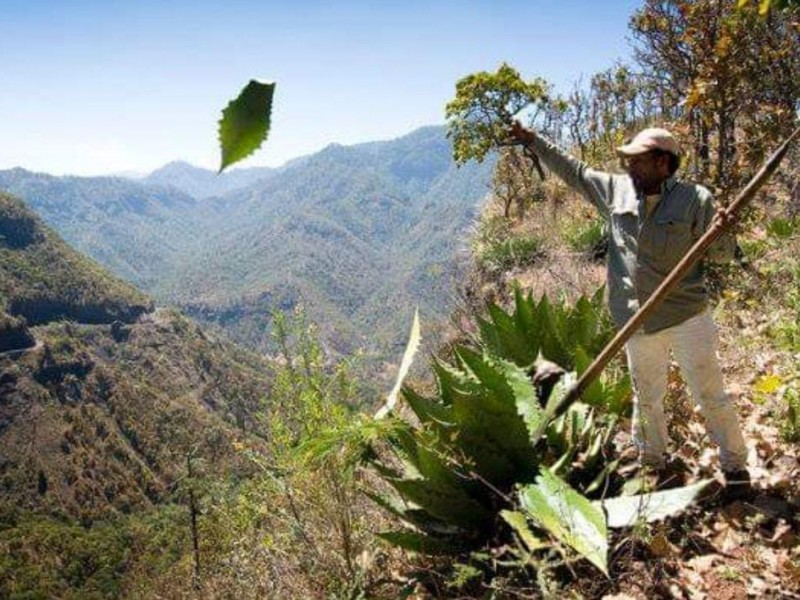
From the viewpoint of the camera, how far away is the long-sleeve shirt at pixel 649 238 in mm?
2543

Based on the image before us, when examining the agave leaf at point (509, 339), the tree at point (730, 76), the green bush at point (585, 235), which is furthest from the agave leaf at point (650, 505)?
the green bush at point (585, 235)

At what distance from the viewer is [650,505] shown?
2.20 meters

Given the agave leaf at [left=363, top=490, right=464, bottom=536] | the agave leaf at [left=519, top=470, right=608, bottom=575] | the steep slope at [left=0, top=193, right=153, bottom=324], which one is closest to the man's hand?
the agave leaf at [left=519, top=470, right=608, bottom=575]

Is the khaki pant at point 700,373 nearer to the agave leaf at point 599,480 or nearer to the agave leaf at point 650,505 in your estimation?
the agave leaf at point 599,480

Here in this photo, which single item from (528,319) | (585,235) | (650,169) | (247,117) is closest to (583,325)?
(528,319)

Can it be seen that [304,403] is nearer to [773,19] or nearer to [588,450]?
[588,450]

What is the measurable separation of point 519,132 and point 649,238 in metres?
0.63

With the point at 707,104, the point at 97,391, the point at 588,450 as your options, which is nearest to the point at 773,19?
the point at 707,104

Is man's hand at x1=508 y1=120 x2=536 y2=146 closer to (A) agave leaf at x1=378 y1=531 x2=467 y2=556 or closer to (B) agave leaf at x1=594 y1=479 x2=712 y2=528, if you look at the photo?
(B) agave leaf at x1=594 y1=479 x2=712 y2=528

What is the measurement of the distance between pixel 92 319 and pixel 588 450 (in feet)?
466

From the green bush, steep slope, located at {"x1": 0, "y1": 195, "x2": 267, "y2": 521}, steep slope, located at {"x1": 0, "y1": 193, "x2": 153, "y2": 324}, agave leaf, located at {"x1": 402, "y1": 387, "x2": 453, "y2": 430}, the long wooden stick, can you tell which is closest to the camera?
the long wooden stick

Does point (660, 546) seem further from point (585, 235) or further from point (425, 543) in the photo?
point (585, 235)

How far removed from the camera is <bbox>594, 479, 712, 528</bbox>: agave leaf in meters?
2.14

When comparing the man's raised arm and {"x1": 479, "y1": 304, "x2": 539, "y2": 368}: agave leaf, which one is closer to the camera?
the man's raised arm
